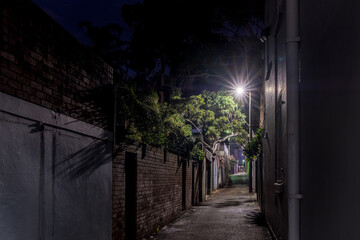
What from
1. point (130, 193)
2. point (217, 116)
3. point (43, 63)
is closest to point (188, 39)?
point (217, 116)

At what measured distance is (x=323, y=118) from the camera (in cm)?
333

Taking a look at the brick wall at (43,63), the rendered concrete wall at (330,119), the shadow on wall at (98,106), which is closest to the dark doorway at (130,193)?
the shadow on wall at (98,106)

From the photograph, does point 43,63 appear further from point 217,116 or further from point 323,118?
point 217,116

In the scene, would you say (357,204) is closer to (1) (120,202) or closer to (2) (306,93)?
(2) (306,93)

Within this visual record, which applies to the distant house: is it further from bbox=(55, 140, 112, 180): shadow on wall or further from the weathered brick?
the weathered brick

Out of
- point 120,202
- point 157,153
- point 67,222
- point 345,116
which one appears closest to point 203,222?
point 157,153

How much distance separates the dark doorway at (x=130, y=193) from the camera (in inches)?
343

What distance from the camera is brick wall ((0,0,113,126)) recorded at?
409cm

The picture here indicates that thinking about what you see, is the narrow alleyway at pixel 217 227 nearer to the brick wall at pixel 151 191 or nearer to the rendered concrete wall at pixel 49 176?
the brick wall at pixel 151 191

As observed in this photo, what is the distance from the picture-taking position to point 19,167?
404 centimetres

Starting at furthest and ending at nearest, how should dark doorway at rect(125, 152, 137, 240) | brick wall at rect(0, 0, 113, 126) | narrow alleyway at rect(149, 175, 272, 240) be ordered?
1. narrow alleyway at rect(149, 175, 272, 240)
2. dark doorway at rect(125, 152, 137, 240)
3. brick wall at rect(0, 0, 113, 126)

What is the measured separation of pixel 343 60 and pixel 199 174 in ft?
66.1

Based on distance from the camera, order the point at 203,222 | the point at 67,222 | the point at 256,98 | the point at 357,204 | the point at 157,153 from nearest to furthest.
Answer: the point at 357,204 < the point at 67,222 < the point at 157,153 < the point at 203,222 < the point at 256,98

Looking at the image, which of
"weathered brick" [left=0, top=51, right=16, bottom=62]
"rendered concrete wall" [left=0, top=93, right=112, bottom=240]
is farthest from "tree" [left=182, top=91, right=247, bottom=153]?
"weathered brick" [left=0, top=51, right=16, bottom=62]
